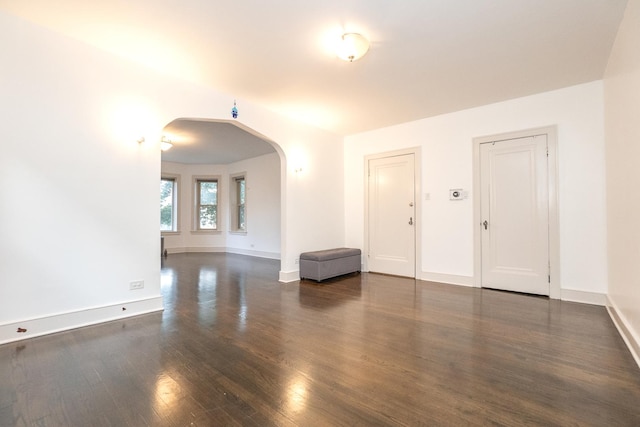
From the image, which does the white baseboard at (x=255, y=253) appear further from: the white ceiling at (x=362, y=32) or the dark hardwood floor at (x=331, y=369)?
the white ceiling at (x=362, y=32)

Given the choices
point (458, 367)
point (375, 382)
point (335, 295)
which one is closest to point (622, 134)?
point (458, 367)

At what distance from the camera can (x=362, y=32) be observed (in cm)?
262

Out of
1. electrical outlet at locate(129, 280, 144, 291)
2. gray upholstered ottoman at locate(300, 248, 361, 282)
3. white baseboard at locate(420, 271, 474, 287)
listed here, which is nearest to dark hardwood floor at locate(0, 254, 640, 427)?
electrical outlet at locate(129, 280, 144, 291)

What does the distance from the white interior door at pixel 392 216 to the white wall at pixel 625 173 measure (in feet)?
8.22

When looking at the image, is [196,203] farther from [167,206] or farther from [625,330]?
[625,330]

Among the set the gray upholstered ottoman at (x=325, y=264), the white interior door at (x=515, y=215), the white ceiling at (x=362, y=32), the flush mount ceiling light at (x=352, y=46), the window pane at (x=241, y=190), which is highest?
the white ceiling at (x=362, y=32)

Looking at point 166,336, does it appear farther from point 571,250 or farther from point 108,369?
point 571,250

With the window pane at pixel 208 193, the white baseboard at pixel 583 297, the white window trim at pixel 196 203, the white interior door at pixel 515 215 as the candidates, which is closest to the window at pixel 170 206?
the white window trim at pixel 196 203

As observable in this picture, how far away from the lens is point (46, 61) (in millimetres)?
2631

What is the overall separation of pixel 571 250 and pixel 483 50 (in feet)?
9.06

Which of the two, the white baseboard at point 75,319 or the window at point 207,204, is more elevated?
the window at point 207,204

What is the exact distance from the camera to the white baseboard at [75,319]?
244 cm

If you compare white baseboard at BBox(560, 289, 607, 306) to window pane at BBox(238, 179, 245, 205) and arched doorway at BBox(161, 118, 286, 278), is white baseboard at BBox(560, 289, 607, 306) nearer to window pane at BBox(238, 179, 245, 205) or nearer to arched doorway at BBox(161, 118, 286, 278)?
arched doorway at BBox(161, 118, 286, 278)

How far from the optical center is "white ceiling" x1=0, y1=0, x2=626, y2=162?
7.66 feet
